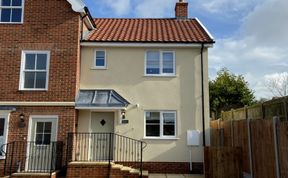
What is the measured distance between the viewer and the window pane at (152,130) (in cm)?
1441

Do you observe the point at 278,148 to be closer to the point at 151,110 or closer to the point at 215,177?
the point at 215,177

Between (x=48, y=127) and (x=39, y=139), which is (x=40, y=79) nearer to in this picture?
(x=48, y=127)

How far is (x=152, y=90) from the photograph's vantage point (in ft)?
48.0

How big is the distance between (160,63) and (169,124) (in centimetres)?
289

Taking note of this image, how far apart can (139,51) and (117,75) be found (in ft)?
5.10

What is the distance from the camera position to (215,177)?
1117 cm

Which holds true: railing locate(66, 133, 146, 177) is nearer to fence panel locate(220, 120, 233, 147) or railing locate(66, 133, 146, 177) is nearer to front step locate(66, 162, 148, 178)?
front step locate(66, 162, 148, 178)

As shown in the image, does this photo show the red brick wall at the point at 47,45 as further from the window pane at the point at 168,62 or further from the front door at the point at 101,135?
the window pane at the point at 168,62

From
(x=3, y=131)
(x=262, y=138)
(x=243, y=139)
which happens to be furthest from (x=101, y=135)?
(x=262, y=138)

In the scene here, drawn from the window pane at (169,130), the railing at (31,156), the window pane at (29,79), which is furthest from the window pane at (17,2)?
the window pane at (169,130)

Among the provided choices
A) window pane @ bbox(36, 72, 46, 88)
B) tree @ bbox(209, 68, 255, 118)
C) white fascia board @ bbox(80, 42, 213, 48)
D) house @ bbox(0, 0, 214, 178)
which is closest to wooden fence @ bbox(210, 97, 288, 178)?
house @ bbox(0, 0, 214, 178)

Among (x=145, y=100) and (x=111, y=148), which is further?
(x=145, y=100)

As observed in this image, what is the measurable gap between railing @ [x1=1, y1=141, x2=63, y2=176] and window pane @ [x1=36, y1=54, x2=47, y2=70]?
10.7 ft

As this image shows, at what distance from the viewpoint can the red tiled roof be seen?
15.0m
